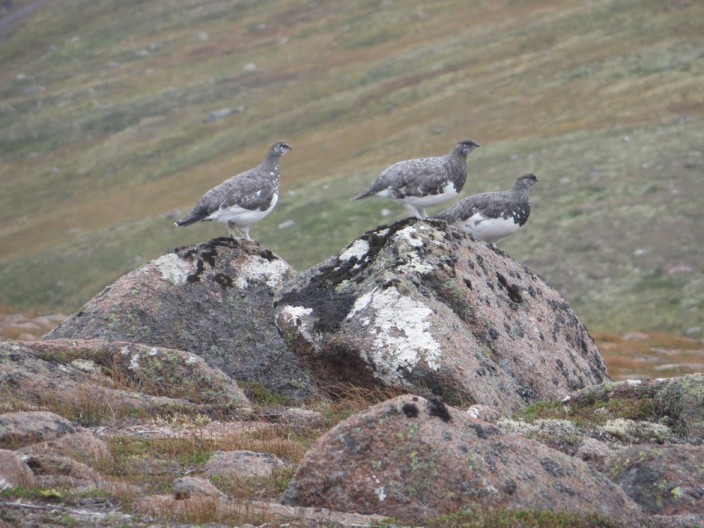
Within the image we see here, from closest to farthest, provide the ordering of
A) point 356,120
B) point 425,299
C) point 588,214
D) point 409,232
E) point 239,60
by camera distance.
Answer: point 425,299 → point 409,232 → point 588,214 → point 356,120 → point 239,60

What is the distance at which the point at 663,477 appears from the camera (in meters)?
10.7

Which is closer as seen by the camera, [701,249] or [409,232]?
[409,232]

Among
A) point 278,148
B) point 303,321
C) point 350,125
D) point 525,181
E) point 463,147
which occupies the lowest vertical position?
point 303,321

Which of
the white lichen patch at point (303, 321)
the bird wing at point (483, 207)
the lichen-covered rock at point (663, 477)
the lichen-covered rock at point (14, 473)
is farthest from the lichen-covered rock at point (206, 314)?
the lichen-covered rock at point (14, 473)

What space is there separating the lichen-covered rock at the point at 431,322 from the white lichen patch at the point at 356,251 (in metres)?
0.02

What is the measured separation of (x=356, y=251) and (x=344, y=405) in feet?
9.78

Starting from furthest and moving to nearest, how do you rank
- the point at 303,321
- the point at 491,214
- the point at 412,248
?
1. the point at 491,214
2. the point at 412,248
3. the point at 303,321

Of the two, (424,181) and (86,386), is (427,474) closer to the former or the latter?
(86,386)

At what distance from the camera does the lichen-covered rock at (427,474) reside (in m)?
9.95

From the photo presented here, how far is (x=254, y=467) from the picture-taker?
1130 centimetres

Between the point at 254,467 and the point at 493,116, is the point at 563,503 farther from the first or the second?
the point at 493,116

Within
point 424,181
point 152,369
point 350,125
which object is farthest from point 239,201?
point 350,125

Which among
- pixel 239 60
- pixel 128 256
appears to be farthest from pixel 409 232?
pixel 239 60

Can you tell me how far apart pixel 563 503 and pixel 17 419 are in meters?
6.30
